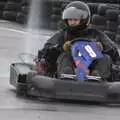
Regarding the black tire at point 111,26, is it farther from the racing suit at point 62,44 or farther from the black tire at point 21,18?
the racing suit at point 62,44

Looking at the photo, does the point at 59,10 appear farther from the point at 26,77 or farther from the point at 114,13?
the point at 26,77

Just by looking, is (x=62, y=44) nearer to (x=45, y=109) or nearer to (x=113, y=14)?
(x=45, y=109)

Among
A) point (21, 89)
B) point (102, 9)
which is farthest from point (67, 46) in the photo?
point (102, 9)

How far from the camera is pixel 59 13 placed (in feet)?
62.4

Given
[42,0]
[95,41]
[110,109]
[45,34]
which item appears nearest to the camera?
[110,109]

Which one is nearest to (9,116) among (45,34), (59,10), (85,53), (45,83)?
(45,83)

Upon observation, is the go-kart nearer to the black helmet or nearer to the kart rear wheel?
the kart rear wheel

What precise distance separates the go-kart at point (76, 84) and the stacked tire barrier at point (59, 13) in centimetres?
760

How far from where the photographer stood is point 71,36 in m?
8.27

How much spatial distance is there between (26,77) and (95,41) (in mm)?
988

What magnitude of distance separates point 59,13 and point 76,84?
1164 cm

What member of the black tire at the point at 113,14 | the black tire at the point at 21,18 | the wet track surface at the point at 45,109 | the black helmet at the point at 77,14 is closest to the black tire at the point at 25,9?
the black tire at the point at 21,18

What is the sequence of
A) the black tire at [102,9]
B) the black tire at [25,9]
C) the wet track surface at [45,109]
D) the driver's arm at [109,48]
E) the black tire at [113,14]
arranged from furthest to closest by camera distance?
the black tire at [25,9], the black tire at [102,9], the black tire at [113,14], the driver's arm at [109,48], the wet track surface at [45,109]

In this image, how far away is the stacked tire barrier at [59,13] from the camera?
15.9 metres
